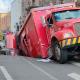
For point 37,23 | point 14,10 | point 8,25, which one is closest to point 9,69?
point 37,23

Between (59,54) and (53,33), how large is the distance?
1218 millimetres

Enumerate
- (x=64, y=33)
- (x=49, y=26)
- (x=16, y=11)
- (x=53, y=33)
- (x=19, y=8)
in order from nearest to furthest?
(x=64, y=33) → (x=53, y=33) → (x=49, y=26) → (x=19, y=8) → (x=16, y=11)

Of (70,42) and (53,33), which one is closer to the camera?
(70,42)

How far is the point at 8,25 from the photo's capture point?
96.3 meters

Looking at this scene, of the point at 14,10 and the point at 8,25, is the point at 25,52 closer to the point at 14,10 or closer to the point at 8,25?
the point at 14,10

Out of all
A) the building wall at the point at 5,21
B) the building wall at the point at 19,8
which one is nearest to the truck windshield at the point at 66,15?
the building wall at the point at 19,8

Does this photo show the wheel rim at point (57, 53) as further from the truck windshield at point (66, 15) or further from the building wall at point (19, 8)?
the building wall at point (19, 8)

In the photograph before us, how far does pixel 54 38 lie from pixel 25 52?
5908mm

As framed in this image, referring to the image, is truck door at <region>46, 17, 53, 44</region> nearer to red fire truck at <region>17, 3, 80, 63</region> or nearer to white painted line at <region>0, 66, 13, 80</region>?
red fire truck at <region>17, 3, 80, 63</region>

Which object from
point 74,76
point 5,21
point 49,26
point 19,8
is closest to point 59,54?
point 49,26

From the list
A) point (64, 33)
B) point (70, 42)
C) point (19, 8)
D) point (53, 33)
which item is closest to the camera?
point (70, 42)

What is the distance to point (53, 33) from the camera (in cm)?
1692

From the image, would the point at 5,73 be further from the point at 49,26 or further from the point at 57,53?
the point at 49,26

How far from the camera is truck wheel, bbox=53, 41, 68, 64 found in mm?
15742
